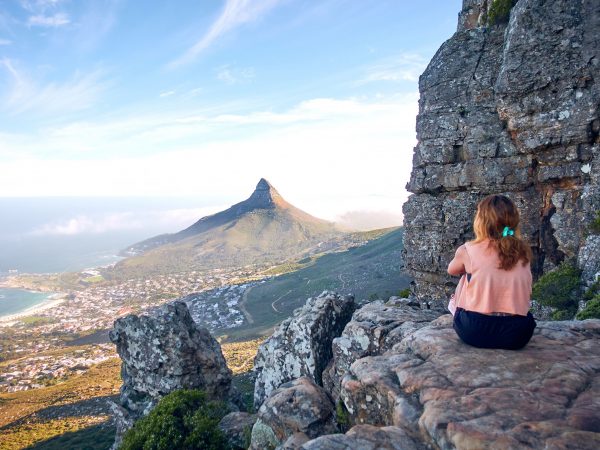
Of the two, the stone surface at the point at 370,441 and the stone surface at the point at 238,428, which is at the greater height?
the stone surface at the point at 370,441

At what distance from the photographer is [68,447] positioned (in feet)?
133

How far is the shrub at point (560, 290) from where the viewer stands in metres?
18.5

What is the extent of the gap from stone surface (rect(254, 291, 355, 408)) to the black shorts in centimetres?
1116

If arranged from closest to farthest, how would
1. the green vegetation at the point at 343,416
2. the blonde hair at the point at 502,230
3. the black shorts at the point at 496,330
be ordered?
the blonde hair at the point at 502,230 < the black shorts at the point at 496,330 < the green vegetation at the point at 343,416

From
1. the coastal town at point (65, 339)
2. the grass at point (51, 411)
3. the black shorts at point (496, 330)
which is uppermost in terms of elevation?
the black shorts at point (496, 330)

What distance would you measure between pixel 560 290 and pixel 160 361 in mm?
25010

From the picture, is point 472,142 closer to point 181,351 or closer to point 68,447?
point 181,351

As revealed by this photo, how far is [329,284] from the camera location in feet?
410

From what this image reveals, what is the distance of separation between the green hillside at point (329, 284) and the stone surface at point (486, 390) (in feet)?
240

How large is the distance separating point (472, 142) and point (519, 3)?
790cm

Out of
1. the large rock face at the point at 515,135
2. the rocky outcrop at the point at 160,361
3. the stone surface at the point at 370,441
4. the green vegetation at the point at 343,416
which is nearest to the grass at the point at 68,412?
the rocky outcrop at the point at 160,361

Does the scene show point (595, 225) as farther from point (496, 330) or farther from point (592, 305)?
point (496, 330)

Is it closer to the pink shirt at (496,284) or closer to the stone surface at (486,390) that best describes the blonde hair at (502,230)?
the pink shirt at (496,284)

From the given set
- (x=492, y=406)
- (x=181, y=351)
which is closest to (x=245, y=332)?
(x=181, y=351)
